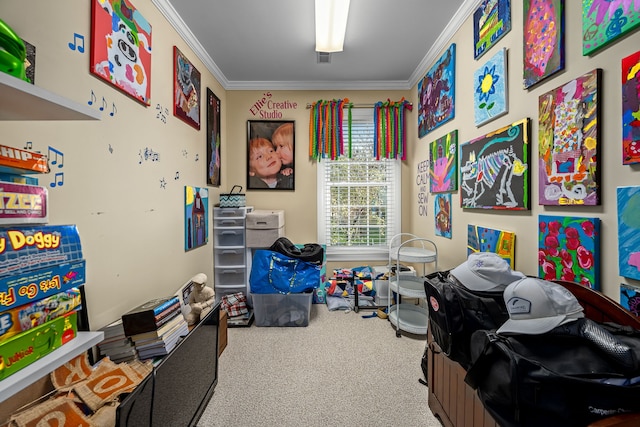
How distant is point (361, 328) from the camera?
2611 mm

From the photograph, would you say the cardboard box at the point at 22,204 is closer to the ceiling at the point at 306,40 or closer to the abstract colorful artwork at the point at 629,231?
the ceiling at the point at 306,40

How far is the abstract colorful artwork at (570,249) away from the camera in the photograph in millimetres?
1165

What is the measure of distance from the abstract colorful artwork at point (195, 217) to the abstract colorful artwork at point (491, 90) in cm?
244

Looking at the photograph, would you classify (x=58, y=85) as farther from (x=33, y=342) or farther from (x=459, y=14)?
(x=459, y=14)

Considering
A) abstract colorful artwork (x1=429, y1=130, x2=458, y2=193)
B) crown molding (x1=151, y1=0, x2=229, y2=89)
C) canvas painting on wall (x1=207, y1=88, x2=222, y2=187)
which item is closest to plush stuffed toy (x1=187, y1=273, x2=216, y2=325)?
canvas painting on wall (x1=207, y1=88, x2=222, y2=187)

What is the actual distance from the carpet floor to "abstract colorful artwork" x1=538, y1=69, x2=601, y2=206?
1393 millimetres

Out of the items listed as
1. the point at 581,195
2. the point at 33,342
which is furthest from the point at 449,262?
the point at 33,342

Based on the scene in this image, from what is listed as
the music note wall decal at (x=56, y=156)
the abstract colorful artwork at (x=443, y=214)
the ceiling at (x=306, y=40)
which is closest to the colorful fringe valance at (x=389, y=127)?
the ceiling at (x=306, y=40)

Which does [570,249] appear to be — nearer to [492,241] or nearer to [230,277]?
[492,241]

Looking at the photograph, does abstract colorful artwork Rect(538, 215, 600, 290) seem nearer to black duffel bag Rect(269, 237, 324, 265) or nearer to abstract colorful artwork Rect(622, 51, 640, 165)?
abstract colorful artwork Rect(622, 51, 640, 165)

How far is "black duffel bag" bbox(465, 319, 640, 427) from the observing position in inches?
29.5

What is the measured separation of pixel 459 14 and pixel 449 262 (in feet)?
6.81

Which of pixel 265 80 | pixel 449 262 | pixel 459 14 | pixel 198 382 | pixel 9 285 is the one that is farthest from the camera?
pixel 265 80

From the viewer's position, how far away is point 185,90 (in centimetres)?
234
